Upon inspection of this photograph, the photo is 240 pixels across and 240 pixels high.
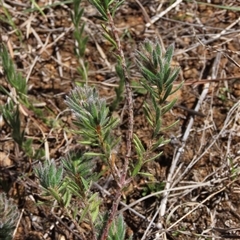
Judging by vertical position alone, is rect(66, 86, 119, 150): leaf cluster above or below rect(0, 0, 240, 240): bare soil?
above

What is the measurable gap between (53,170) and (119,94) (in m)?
0.80

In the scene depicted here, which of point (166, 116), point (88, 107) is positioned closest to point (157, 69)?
point (88, 107)

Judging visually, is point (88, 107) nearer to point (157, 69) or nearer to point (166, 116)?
point (157, 69)

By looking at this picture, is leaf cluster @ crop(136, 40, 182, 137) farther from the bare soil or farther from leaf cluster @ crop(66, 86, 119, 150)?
the bare soil

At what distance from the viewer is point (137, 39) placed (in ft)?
7.95

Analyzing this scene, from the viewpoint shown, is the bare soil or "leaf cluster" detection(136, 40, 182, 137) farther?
the bare soil

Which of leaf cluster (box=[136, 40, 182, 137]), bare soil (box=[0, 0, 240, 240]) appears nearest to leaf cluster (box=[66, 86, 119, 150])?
leaf cluster (box=[136, 40, 182, 137])

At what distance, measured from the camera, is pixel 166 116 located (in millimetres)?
2141

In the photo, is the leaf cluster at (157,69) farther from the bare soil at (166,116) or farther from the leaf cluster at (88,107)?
the bare soil at (166,116)

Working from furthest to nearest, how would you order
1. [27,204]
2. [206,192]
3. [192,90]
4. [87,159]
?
1. [192,90]
2. [27,204]
3. [206,192]
4. [87,159]

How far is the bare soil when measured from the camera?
1.88m

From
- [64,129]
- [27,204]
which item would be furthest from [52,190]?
[64,129]

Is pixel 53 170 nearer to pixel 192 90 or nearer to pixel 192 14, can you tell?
pixel 192 90

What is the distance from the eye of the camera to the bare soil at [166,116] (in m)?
1.88
